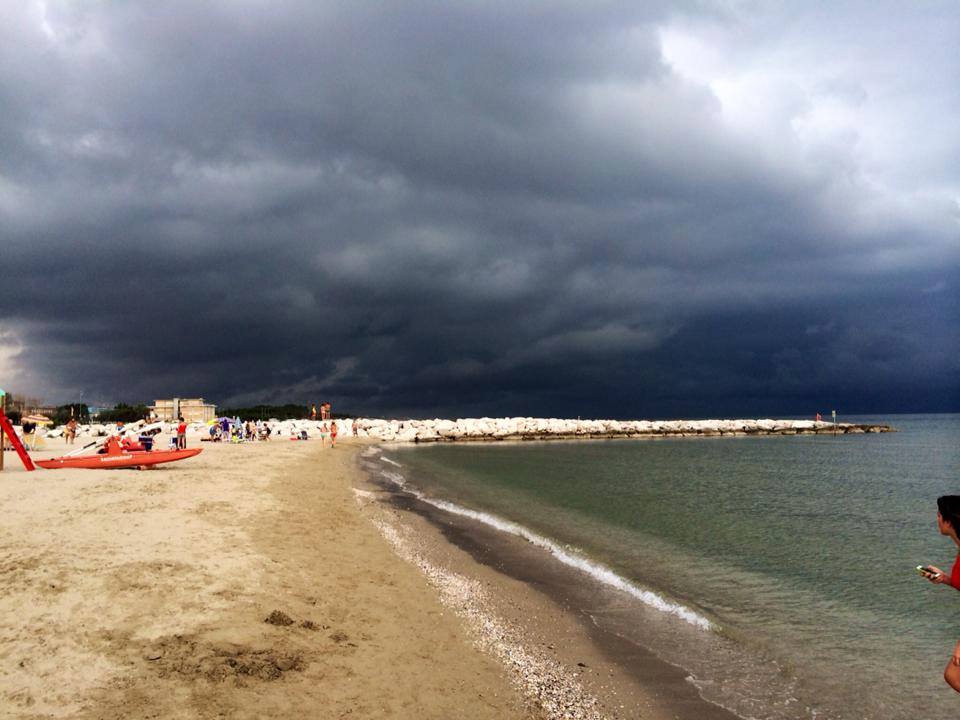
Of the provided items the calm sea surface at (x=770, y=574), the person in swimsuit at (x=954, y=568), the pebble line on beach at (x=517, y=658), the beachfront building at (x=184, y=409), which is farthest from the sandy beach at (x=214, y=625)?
the beachfront building at (x=184, y=409)

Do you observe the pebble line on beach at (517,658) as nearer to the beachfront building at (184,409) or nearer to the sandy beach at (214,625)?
the sandy beach at (214,625)

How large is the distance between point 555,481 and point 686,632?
22.9 metres

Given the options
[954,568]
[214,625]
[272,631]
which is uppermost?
[954,568]

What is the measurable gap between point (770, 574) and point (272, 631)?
11221 millimetres

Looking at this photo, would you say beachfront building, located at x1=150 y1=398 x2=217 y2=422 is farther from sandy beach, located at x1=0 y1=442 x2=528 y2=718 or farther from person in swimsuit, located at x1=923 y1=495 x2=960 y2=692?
person in swimsuit, located at x1=923 y1=495 x2=960 y2=692

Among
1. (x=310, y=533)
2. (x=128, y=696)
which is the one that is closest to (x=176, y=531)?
(x=310, y=533)

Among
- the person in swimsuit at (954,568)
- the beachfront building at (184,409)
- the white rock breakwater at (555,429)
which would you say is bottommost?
the white rock breakwater at (555,429)

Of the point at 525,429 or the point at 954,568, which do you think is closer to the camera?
the point at 954,568

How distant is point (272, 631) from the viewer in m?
7.21

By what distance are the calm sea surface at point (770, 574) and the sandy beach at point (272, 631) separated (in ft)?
4.59

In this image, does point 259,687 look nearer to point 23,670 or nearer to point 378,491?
point 23,670

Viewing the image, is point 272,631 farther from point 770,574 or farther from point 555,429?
point 555,429

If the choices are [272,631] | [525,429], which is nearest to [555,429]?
[525,429]

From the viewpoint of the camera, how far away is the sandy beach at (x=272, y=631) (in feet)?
18.7
